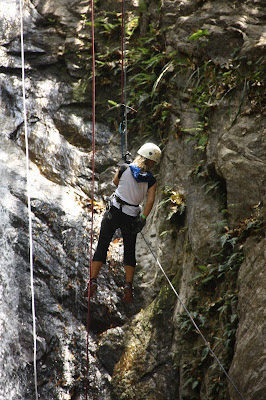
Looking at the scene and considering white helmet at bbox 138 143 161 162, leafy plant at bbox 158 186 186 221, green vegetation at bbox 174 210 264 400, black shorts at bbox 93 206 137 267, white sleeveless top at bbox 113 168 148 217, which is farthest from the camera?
leafy plant at bbox 158 186 186 221

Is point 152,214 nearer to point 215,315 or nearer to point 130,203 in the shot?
point 130,203

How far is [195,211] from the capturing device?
766cm

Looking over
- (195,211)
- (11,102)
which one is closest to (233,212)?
(195,211)

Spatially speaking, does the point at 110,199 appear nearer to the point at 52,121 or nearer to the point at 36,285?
the point at 36,285

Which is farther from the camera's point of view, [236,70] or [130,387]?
[236,70]

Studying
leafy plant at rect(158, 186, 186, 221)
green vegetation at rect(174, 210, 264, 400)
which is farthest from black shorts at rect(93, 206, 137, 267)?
leafy plant at rect(158, 186, 186, 221)

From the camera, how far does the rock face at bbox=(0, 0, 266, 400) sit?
6734 mm

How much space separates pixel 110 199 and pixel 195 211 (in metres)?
1.58

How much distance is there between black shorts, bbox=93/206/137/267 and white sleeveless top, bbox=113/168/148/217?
3.6 inches

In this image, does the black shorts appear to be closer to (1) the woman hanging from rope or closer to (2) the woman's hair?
(1) the woman hanging from rope

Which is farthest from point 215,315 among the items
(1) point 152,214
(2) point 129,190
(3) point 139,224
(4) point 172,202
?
(1) point 152,214

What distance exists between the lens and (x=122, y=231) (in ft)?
22.4

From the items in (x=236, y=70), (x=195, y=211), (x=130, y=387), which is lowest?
(x=130, y=387)

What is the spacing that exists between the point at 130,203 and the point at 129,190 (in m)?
0.19
